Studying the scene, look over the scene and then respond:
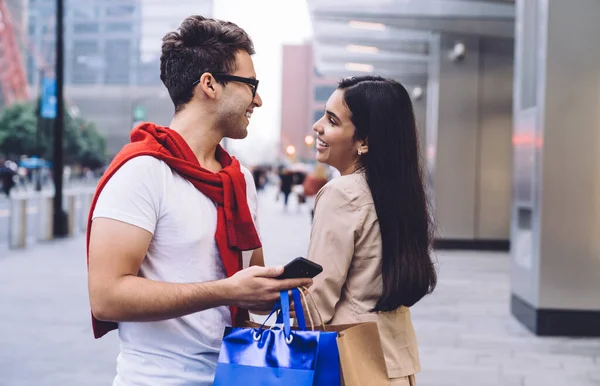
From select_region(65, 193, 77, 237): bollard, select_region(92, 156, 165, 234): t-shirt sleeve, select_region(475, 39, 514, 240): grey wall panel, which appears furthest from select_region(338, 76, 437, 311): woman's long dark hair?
select_region(65, 193, 77, 237): bollard

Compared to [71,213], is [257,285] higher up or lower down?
higher up

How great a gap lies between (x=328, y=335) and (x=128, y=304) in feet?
1.47

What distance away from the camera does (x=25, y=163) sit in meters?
62.2

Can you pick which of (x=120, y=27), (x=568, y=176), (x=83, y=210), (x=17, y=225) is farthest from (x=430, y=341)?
(x=120, y=27)

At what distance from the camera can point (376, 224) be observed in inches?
93.0

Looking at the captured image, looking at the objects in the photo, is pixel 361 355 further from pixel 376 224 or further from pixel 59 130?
pixel 59 130

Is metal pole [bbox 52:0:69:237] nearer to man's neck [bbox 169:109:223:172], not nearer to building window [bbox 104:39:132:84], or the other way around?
building window [bbox 104:39:132:84]

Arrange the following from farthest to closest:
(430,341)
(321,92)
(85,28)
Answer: (321,92)
(85,28)
(430,341)

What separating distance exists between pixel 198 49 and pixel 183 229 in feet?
1.52

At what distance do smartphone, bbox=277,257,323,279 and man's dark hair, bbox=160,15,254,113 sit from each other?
1.78 ft

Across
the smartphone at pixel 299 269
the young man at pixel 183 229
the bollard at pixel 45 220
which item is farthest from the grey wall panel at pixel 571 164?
the bollard at pixel 45 220

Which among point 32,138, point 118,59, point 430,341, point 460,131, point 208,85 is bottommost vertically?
point 430,341

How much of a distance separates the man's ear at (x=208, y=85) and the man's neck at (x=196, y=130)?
6 cm

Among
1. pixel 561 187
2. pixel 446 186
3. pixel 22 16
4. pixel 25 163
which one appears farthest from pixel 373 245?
pixel 25 163
